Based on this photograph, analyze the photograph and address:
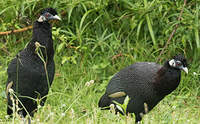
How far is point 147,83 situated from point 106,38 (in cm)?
152

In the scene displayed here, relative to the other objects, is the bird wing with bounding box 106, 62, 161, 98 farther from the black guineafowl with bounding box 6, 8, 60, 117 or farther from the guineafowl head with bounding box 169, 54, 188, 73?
the black guineafowl with bounding box 6, 8, 60, 117

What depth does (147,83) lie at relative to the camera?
4.27 meters

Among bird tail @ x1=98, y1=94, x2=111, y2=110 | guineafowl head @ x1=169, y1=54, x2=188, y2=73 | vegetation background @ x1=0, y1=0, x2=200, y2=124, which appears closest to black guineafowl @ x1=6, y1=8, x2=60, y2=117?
bird tail @ x1=98, y1=94, x2=111, y2=110

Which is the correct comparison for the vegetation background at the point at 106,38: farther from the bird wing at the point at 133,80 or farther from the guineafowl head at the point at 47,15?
the guineafowl head at the point at 47,15

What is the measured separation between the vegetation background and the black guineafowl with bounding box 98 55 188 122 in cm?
71

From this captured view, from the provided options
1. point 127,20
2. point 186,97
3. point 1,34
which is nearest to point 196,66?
point 186,97

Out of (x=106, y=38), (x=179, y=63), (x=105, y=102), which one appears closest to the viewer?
(x=179, y=63)

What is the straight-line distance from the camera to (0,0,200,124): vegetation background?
17.6ft

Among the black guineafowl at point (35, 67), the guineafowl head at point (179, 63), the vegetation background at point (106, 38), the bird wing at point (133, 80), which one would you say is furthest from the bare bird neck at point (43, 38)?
the guineafowl head at point (179, 63)

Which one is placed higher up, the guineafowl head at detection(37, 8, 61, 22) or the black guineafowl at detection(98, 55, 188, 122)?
the guineafowl head at detection(37, 8, 61, 22)

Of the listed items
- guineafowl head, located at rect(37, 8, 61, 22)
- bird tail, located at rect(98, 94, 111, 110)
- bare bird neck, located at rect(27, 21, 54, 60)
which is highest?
guineafowl head, located at rect(37, 8, 61, 22)

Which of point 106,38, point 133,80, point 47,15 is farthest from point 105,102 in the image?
point 106,38

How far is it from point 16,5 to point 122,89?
1995 millimetres

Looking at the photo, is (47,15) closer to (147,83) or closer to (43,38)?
(43,38)
